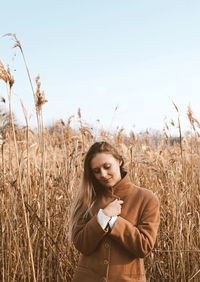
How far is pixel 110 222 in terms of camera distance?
5.89 feet

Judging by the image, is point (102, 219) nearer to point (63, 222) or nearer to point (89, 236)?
point (89, 236)

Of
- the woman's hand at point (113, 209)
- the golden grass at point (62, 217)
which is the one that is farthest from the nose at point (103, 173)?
the golden grass at point (62, 217)

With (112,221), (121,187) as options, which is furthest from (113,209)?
(121,187)

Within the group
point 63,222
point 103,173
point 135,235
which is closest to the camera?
point 135,235

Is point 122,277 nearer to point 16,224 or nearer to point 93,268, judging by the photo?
point 93,268

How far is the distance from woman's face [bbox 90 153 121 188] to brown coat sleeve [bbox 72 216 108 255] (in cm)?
18

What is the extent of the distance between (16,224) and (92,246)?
Answer: 1.06m

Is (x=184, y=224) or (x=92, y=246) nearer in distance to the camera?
(x=92, y=246)

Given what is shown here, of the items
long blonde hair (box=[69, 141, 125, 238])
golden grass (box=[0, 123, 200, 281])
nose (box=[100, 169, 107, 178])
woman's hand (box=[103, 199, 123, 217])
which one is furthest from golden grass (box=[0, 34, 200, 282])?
woman's hand (box=[103, 199, 123, 217])

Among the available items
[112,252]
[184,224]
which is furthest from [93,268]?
[184,224]

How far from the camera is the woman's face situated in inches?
75.4

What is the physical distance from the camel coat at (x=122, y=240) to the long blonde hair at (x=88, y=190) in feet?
0.15

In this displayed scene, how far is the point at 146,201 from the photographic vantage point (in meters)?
1.89

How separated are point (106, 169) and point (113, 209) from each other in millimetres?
188
